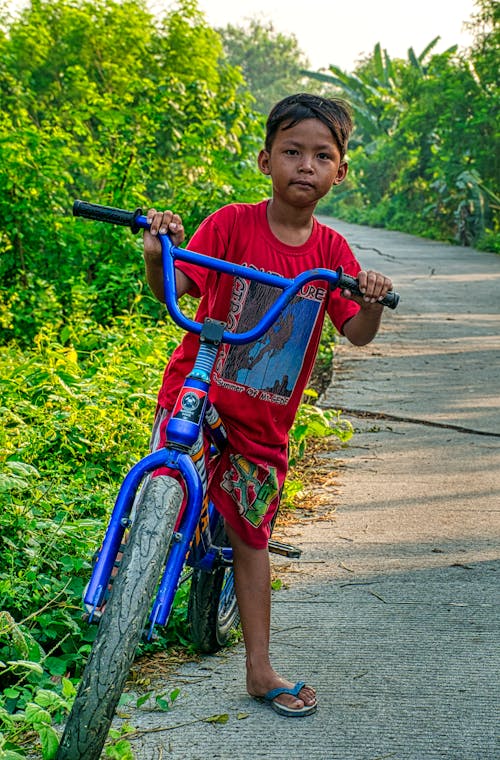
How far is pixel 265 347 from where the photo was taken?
103 inches

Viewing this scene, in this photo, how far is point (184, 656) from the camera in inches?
114

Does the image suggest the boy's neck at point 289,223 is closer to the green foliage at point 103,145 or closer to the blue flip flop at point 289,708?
the blue flip flop at point 289,708

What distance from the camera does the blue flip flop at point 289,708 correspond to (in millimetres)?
2527

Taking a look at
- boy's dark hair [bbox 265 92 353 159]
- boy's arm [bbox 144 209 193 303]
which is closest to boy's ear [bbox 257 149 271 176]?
boy's dark hair [bbox 265 92 353 159]

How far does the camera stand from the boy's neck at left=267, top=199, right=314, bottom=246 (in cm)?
265

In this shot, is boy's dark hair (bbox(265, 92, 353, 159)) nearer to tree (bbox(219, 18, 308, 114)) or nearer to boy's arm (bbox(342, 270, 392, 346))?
boy's arm (bbox(342, 270, 392, 346))

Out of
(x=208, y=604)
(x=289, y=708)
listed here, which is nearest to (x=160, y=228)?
(x=208, y=604)

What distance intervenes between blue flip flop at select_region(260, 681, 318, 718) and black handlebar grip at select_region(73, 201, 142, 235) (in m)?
1.30

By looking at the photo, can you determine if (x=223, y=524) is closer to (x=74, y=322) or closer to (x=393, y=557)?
(x=393, y=557)

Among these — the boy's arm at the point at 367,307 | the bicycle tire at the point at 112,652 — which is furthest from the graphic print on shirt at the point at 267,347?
the bicycle tire at the point at 112,652

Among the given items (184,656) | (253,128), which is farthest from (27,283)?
(184,656)

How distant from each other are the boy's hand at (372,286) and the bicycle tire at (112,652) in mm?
796

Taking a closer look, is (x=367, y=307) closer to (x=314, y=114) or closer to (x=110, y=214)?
(x=314, y=114)

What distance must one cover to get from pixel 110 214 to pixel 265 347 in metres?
0.59
